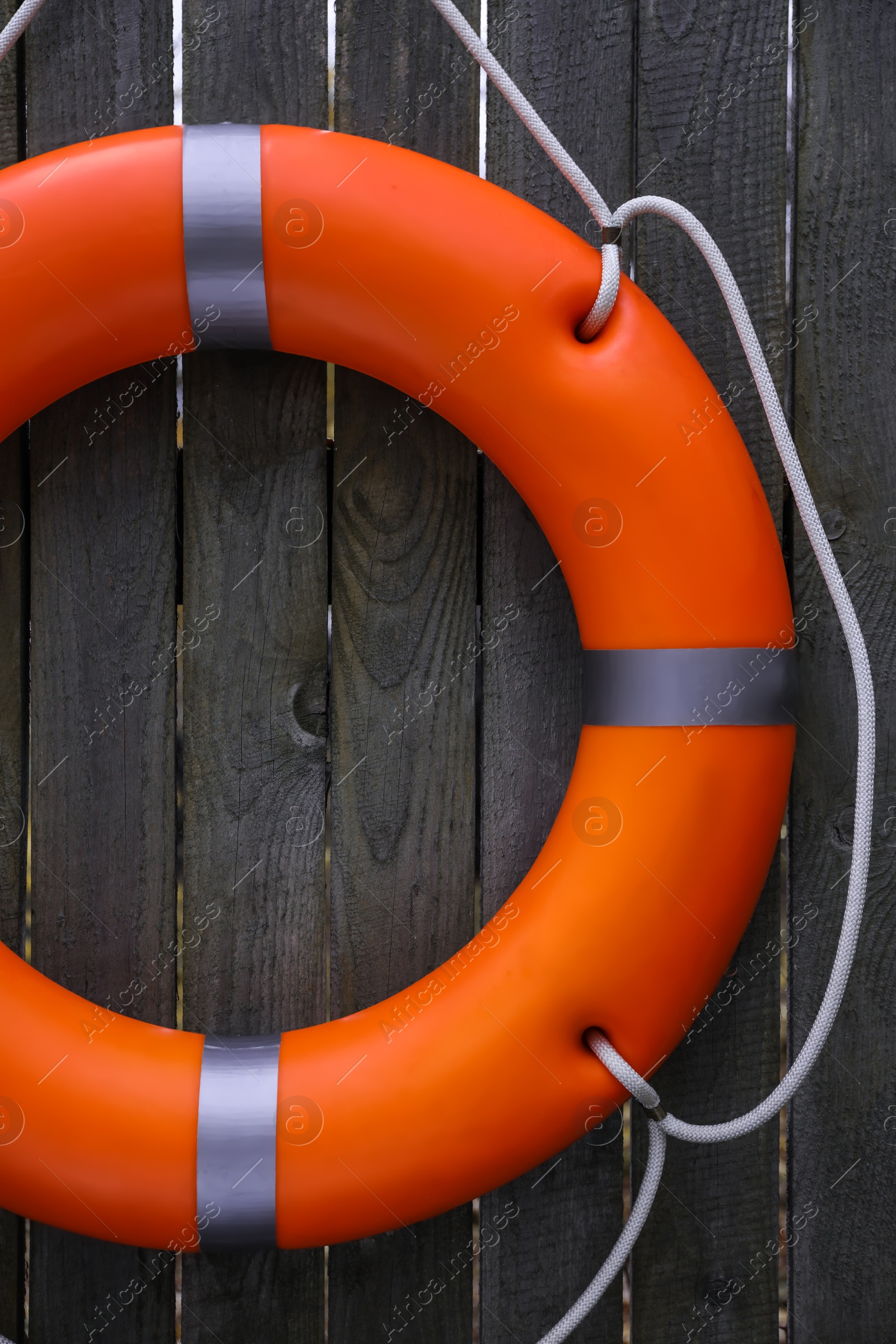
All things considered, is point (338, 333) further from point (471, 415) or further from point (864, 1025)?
point (864, 1025)

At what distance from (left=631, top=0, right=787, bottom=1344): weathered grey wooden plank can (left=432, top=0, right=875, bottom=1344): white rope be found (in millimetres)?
85

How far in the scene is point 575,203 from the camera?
2.51ft

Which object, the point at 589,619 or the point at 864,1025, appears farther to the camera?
the point at 864,1025

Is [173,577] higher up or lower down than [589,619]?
higher up

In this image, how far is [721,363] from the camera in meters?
0.77

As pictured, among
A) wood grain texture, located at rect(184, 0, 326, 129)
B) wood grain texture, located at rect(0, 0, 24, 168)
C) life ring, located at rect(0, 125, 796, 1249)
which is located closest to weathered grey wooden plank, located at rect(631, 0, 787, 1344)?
life ring, located at rect(0, 125, 796, 1249)

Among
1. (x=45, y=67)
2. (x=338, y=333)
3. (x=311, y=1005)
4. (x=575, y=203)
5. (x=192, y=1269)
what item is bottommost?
(x=192, y=1269)

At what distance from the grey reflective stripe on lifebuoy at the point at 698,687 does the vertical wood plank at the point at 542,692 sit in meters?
0.11

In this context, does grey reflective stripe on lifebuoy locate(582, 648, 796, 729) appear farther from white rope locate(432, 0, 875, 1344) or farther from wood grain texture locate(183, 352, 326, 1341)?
wood grain texture locate(183, 352, 326, 1341)

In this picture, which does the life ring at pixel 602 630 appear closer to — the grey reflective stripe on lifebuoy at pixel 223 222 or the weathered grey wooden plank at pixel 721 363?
the grey reflective stripe on lifebuoy at pixel 223 222

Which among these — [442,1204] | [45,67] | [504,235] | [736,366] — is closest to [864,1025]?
[442,1204]

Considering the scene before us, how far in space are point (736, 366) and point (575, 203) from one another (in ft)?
0.69

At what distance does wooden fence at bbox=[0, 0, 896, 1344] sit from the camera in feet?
2.53

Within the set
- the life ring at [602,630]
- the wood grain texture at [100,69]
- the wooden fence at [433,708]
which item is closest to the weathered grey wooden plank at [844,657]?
the wooden fence at [433,708]
